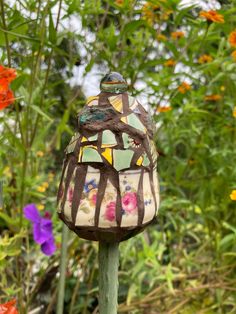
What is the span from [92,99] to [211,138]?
3.34 feet

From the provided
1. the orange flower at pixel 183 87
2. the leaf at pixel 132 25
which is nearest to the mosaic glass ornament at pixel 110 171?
the leaf at pixel 132 25

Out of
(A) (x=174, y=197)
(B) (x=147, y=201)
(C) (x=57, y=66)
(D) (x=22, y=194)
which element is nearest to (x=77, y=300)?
(A) (x=174, y=197)

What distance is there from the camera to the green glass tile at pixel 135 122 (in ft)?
2.95

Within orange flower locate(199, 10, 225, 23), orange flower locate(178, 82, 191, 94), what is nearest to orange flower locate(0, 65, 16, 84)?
orange flower locate(199, 10, 225, 23)

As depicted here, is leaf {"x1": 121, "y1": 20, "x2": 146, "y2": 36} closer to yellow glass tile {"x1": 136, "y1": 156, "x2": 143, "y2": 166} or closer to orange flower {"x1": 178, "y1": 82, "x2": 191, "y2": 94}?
orange flower {"x1": 178, "y1": 82, "x2": 191, "y2": 94}

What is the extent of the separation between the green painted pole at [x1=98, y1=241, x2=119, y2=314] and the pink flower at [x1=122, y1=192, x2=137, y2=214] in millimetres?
103

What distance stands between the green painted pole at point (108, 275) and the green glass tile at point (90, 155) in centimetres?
17

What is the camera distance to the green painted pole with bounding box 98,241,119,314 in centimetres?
96

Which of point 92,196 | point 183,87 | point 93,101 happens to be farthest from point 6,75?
point 183,87

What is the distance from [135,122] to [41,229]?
666mm

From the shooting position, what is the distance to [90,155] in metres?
0.88

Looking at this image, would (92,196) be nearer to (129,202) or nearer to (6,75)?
(129,202)

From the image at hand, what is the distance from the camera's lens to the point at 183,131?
179 cm

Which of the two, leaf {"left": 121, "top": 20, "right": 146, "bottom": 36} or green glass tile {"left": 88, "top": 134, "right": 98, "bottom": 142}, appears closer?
green glass tile {"left": 88, "top": 134, "right": 98, "bottom": 142}
